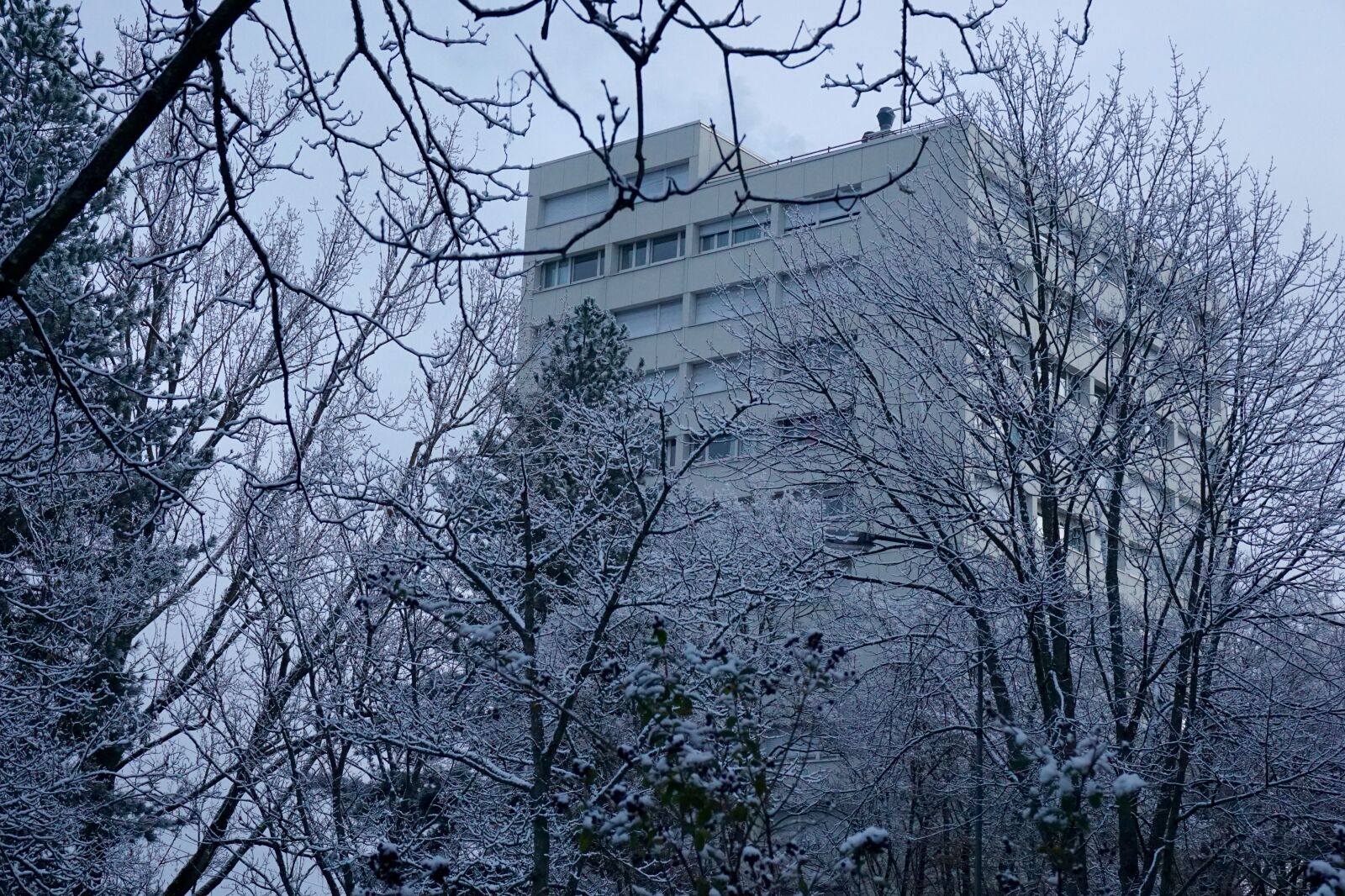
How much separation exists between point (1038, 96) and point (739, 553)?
16.2 feet

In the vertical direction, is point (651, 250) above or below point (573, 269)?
below

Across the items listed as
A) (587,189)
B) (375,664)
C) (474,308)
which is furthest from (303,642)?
(587,189)

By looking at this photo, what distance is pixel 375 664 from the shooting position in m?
12.2

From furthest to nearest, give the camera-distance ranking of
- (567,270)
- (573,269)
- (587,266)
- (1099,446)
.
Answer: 1. (567,270)
2. (573,269)
3. (587,266)
4. (1099,446)

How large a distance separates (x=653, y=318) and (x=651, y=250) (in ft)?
6.83

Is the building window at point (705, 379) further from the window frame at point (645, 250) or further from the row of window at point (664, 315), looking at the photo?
the window frame at point (645, 250)

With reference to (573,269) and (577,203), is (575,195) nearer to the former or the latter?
(577,203)

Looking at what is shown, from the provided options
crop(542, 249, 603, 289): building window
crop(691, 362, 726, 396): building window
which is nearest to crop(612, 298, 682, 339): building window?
crop(542, 249, 603, 289): building window

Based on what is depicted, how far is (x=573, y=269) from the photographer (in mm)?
38812

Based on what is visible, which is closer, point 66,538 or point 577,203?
point 66,538

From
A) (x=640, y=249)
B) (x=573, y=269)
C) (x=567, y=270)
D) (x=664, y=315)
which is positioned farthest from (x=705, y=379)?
(x=567, y=270)

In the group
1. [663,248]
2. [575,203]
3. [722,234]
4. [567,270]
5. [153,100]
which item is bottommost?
[153,100]

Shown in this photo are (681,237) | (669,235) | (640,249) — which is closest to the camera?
(681,237)

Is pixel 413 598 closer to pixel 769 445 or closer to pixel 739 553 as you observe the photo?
pixel 739 553
